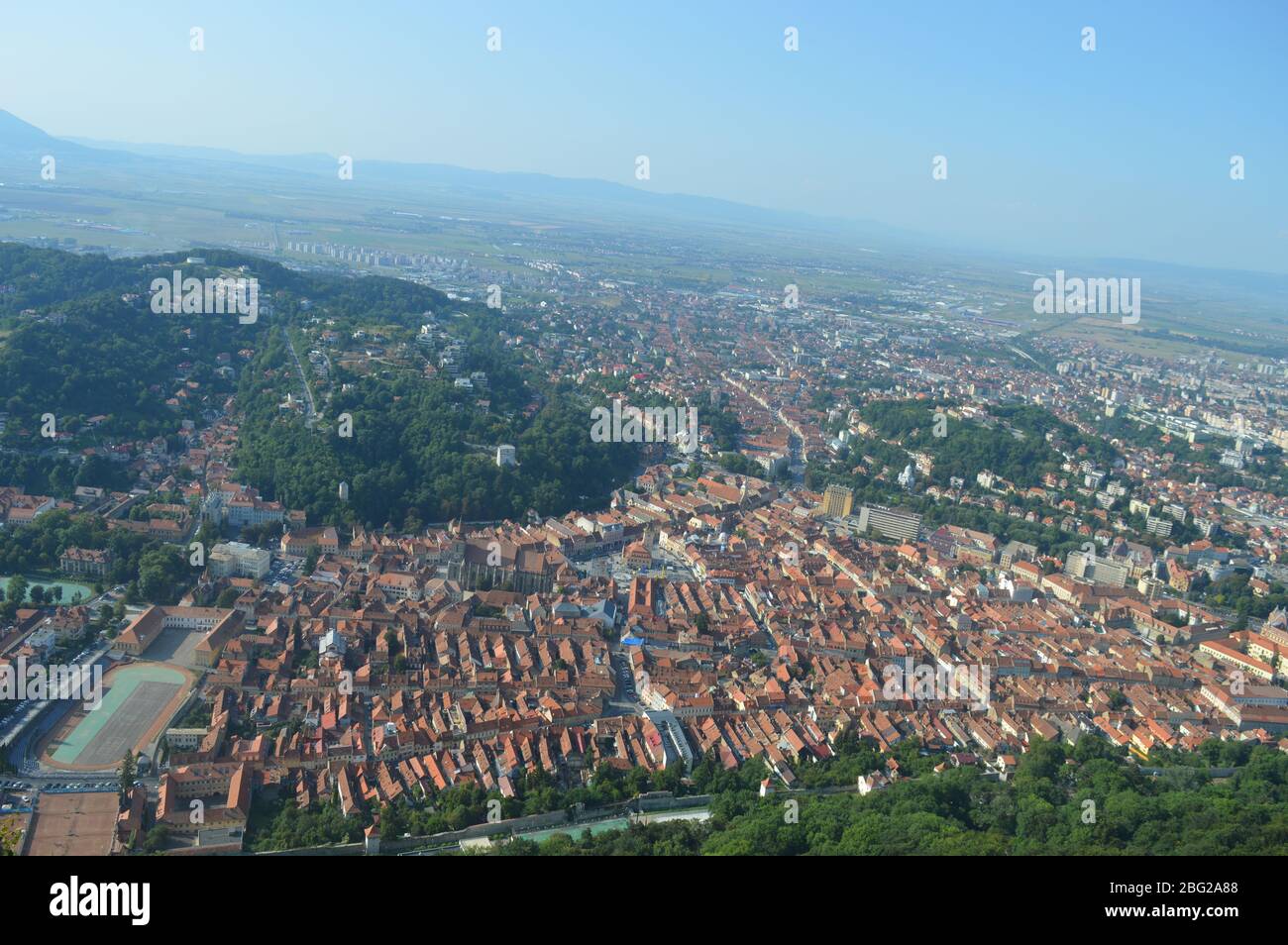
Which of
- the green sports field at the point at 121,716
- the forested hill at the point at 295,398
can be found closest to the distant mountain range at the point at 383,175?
the forested hill at the point at 295,398

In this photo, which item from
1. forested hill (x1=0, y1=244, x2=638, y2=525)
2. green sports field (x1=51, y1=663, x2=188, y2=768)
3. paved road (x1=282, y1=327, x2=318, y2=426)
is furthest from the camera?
paved road (x1=282, y1=327, x2=318, y2=426)

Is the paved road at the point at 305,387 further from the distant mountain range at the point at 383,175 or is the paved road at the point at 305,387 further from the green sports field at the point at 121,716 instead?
the distant mountain range at the point at 383,175

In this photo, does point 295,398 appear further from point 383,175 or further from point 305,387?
point 383,175

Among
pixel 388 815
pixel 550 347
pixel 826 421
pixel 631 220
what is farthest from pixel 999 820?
pixel 631 220

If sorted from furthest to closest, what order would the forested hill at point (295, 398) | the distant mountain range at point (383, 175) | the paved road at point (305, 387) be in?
the distant mountain range at point (383, 175) → the paved road at point (305, 387) → the forested hill at point (295, 398)

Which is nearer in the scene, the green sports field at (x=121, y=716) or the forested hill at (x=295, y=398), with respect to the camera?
the green sports field at (x=121, y=716)

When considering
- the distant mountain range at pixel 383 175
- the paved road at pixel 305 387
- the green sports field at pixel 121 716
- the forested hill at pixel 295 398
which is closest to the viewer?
the green sports field at pixel 121 716

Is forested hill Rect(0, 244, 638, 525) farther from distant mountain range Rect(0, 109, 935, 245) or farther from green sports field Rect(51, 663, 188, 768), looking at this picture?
distant mountain range Rect(0, 109, 935, 245)

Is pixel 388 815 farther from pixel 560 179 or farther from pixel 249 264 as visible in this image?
pixel 560 179

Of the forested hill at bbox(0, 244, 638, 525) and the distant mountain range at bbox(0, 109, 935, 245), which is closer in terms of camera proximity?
the forested hill at bbox(0, 244, 638, 525)

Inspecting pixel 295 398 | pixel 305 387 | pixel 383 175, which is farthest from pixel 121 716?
pixel 383 175

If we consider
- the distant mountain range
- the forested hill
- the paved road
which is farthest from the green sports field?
the distant mountain range

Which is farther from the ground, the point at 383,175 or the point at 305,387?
the point at 383,175
